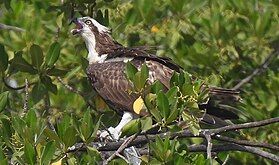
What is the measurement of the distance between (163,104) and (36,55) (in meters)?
2.02

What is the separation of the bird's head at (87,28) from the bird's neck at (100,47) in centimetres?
5

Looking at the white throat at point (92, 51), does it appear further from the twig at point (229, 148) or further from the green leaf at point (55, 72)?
the twig at point (229, 148)

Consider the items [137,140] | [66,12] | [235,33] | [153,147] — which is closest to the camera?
[153,147]

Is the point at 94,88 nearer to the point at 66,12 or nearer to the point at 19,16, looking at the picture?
the point at 66,12

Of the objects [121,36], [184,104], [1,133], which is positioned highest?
[121,36]

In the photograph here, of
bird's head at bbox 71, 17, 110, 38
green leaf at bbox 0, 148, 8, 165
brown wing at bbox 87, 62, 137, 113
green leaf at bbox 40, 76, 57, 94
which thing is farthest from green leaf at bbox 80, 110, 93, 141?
bird's head at bbox 71, 17, 110, 38

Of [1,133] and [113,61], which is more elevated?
[113,61]

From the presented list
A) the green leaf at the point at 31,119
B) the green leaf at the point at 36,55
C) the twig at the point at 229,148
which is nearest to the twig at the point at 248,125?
the twig at the point at 229,148

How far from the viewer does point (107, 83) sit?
7.10m

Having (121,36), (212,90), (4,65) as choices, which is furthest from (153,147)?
(121,36)

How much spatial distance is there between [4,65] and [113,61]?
104cm

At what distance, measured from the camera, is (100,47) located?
754 cm

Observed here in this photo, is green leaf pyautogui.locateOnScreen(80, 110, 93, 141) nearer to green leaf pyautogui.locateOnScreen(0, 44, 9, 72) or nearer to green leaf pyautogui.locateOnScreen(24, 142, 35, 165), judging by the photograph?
green leaf pyautogui.locateOnScreen(24, 142, 35, 165)

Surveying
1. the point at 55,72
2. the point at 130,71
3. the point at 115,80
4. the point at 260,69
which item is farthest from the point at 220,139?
the point at 260,69
